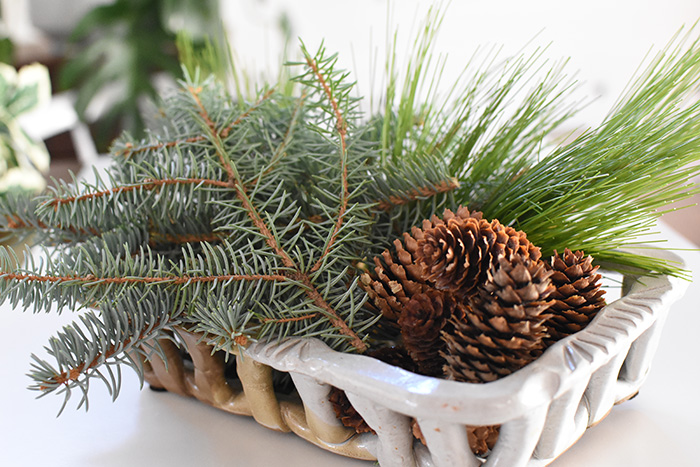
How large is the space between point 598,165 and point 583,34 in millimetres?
1571

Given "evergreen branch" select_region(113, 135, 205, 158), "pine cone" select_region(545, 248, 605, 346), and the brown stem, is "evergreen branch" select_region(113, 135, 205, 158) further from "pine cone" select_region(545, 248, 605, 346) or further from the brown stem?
"pine cone" select_region(545, 248, 605, 346)

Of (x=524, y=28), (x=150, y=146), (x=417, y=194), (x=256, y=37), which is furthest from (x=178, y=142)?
(x=256, y=37)

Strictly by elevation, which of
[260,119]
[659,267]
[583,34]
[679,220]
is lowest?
[679,220]

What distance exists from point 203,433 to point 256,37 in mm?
1876

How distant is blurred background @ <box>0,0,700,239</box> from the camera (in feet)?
4.32

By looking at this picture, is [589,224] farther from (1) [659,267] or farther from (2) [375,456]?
(2) [375,456]

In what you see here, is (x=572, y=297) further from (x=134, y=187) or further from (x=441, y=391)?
(x=134, y=187)

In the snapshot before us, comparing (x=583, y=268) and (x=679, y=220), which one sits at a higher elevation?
(x=583, y=268)

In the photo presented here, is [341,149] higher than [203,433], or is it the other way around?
[341,149]

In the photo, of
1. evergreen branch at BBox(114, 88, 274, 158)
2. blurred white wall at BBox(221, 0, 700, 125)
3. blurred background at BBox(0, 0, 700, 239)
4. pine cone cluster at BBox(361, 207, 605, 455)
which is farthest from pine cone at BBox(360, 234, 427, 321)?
blurred white wall at BBox(221, 0, 700, 125)

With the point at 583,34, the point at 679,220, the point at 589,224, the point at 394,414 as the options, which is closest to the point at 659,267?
the point at 589,224

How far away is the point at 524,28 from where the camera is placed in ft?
5.57

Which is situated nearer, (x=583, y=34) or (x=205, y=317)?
(x=205, y=317)

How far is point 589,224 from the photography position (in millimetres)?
264
